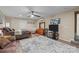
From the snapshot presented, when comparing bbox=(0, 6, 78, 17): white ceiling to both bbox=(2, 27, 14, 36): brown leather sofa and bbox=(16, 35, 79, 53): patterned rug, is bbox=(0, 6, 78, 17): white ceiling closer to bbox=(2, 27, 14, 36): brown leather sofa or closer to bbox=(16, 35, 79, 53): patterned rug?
bbox=(2, 27, 14, 36): brown leather sofa

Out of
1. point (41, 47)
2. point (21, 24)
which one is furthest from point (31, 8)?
point (41, 47)

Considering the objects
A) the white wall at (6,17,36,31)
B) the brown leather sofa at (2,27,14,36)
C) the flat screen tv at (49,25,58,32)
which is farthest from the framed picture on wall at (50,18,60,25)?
the brown leather sofa at (2,27,14,36)

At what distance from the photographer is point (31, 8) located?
212 cm

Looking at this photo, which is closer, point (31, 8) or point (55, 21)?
point (31, 8)

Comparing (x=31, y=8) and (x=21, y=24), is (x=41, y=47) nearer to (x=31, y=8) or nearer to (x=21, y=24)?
(x=21, y=24)

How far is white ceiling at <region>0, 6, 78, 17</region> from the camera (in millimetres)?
2092

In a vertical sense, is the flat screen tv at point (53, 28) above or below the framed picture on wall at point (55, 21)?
below

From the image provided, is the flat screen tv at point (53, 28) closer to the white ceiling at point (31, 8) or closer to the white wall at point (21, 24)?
the white ceiling at point (31, 8)

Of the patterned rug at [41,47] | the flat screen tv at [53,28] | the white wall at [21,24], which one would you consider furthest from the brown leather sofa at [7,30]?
the flat screen tv at [53,28]

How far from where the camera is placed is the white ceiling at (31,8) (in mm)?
2092

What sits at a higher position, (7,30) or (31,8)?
(31,8)

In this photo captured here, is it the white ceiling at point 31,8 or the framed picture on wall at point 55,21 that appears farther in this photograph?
the framed picture on wall at point 55,21
